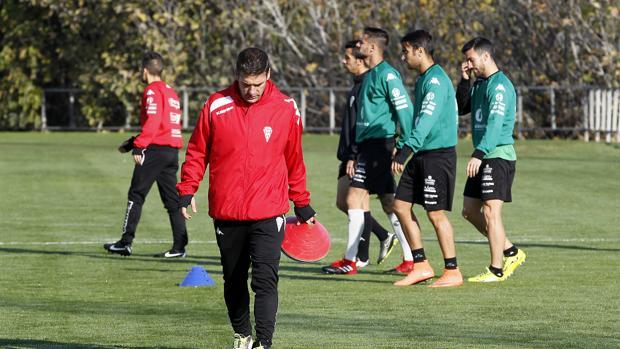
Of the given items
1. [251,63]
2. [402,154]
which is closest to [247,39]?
[402,154]

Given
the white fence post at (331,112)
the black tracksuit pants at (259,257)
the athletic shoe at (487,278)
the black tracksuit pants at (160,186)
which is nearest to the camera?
the black tracksuit pants at (259,257)

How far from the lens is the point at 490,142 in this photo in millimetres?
11359

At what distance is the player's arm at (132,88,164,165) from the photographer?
13.9 m

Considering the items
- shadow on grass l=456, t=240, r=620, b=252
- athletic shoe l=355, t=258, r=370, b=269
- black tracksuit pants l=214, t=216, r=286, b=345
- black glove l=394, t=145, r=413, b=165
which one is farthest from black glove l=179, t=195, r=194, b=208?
shadow on grass l=456, t=240, r=620, b=252

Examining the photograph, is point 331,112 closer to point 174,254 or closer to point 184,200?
point 174,254

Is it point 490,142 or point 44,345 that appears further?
point 490,142

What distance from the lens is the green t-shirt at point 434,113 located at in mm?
11273

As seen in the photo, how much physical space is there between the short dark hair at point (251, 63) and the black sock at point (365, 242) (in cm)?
516

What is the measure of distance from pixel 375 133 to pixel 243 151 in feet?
14.2

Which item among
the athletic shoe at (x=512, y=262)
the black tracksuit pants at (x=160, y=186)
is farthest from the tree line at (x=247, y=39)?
the athletic shoe at (x=512, y=262)

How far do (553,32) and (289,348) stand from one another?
2975 cm

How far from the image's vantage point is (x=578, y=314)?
9.88m

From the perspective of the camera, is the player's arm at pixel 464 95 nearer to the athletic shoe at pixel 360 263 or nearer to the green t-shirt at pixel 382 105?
the green t-shirt at pixel 382 105

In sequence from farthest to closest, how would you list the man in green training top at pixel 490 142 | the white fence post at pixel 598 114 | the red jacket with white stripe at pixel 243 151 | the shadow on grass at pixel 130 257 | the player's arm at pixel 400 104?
1. the white fence post at pixel 598 114
2. the shadow on grass at pixel 130 257
3. the player's arm at pixel 400 104
4. the man in green training top at pixel 490 142
5. the red jacket with white stripe at pixel 243 151
